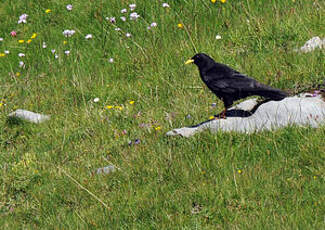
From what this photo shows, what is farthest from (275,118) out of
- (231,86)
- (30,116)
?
(30,116)

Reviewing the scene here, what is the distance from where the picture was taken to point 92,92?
784cm

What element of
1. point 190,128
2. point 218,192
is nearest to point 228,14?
point 190,128

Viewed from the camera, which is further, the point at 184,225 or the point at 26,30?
the point at 26,30

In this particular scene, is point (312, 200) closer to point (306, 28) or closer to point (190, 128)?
point (190, 128)

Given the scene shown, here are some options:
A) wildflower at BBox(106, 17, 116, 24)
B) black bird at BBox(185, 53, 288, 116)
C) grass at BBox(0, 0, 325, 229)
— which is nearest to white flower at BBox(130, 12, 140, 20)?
grass at BBox(0, 0, 325, 229)

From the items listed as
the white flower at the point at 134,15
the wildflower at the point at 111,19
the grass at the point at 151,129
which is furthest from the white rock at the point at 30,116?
the white flower at the point at 134,15

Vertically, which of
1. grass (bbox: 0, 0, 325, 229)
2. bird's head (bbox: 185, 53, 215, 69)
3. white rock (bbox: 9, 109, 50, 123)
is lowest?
white rock (bbox: 9, 109, 50, 123)

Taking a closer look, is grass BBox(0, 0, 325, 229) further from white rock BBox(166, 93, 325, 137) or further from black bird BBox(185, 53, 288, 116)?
black bird BBox(185, 53, 288, 116)

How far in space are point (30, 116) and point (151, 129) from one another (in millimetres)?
2344

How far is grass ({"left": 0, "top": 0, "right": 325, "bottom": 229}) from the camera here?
456cm

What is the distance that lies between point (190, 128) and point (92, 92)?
8.48 feet

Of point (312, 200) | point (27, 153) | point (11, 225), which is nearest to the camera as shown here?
point (312, 200)

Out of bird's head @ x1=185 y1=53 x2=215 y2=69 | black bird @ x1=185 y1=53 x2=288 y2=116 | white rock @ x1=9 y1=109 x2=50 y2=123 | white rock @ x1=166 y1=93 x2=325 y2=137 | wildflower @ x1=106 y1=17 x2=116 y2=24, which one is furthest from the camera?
wildflower @ x1=106 y1=17 x2=116 y2=24

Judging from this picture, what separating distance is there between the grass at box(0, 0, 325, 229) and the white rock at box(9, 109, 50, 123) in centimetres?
14
